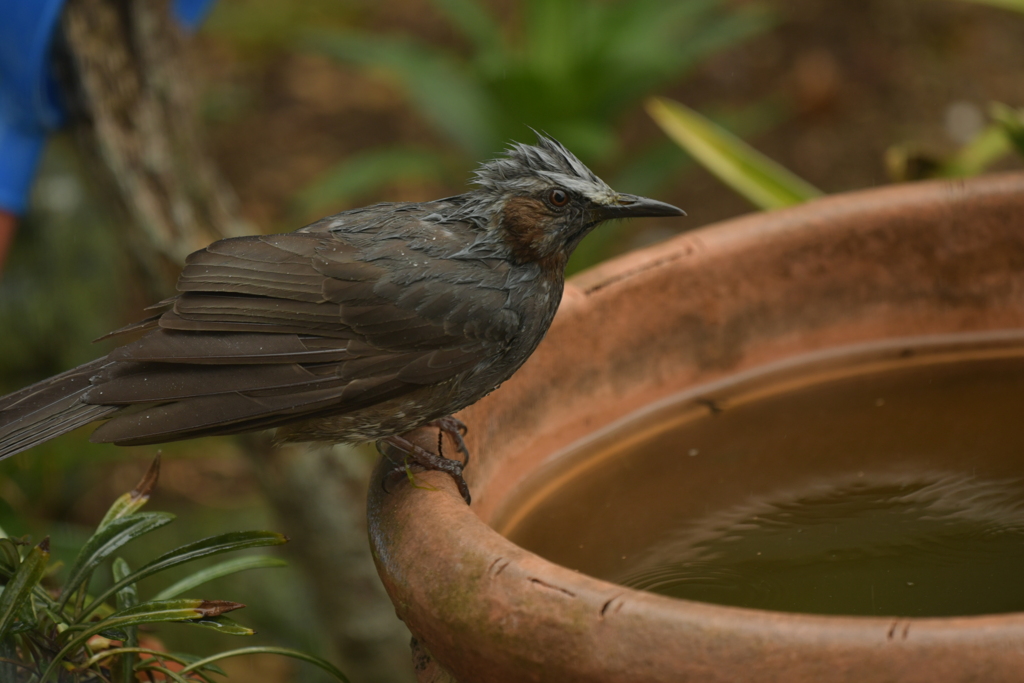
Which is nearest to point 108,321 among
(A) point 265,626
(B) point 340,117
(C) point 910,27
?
(A) point 265,626

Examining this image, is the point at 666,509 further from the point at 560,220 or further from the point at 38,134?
the point at 38,134

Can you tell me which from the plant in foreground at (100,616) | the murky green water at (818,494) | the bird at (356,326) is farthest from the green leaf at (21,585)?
the murky green water at (818,494)

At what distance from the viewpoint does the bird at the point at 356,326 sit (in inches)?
84.9

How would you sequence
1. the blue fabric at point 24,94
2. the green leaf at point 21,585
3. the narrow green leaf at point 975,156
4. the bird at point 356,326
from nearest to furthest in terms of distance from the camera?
the green leaf at point 21,585 < the bird at point 356,326 < the blue fabric at point 24,94 < the narrow green leaf at point 975,156

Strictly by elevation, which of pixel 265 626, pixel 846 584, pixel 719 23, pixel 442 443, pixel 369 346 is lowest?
pixel 265 626

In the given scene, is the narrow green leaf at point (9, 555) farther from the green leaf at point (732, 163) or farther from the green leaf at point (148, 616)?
the green leaf at point (732, 163)

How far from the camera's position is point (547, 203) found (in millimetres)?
2447

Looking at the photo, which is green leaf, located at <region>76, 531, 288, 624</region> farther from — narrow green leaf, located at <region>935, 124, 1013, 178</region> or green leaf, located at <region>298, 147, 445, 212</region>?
green leaf, located at <region>298, 147, 445, 212</region>

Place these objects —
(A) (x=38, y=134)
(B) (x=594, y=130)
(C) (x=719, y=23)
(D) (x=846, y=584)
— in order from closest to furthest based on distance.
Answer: (D) (x=846, y=584), (A) (x=38, y=134), (B) (x=594, y=130), (C) (x=719, y=23)

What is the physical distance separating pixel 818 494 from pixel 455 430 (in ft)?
2.74

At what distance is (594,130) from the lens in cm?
525

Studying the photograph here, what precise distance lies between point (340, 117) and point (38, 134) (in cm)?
512

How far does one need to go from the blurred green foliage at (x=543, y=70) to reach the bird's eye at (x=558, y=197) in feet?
9.38

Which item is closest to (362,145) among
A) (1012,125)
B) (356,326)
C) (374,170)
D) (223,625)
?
(374,170)
